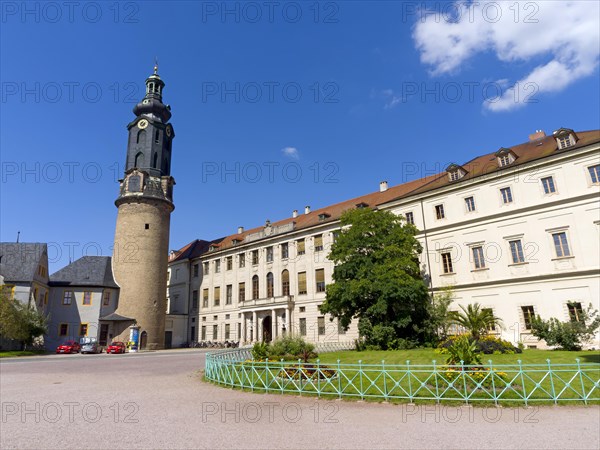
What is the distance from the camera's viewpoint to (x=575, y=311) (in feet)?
83.1

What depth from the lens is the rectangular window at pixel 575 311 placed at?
82.0 ft

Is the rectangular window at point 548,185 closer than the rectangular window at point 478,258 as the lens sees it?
Yes

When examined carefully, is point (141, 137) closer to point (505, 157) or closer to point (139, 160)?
point (139, 160)

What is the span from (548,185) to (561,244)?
437 centimetres

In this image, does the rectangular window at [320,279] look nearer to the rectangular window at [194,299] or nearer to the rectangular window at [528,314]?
the rectangular window at [528,314]

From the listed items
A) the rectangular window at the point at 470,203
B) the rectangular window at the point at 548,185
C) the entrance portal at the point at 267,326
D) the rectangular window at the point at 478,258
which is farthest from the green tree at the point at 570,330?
the entrance portal at the point at 267,326

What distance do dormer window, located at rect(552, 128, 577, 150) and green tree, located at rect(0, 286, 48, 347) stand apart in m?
45.7

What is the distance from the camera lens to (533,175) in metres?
28.5

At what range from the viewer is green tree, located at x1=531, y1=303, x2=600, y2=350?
23.3 m

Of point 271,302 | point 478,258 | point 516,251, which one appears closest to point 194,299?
point 271,302

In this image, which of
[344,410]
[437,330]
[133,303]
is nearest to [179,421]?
[344,410]

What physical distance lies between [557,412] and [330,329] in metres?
29.8

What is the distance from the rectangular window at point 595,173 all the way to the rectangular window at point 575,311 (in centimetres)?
834

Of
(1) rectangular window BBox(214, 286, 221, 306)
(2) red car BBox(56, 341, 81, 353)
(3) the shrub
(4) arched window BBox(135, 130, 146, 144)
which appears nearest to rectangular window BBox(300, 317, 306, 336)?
(1) rectangular window BBox(214, 286, 221, 306)
